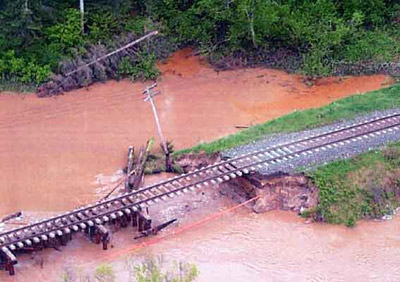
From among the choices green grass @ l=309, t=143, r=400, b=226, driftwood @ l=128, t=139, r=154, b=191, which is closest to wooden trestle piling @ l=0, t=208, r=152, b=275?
driftwood @ l=128, t=139, r=154, b=191

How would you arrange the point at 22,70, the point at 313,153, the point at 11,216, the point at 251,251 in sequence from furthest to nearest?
the point at 22,70, the point at 313,153, the point at 11,216, the point at 251,251

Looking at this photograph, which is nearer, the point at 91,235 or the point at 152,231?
the point at 91,235

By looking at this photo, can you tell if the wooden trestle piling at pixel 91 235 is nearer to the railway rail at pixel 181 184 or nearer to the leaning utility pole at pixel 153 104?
the railway rail at pixel 181 184

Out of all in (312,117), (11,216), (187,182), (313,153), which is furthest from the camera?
(312,117)

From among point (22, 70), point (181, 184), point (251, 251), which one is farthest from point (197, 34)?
point (251, 251)

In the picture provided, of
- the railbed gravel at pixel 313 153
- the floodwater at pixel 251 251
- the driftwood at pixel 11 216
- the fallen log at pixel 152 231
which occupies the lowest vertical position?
the floodwater at pixel 251 251

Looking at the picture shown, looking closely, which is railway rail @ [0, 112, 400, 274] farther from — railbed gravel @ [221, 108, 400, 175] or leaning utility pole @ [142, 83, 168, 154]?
leaning utility pole @ [142, 83, 168, 154]

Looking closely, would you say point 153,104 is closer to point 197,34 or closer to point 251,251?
point 197,34

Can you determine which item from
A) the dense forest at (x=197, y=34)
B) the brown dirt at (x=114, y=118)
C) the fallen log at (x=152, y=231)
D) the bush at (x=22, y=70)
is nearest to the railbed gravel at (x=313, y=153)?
the brown dirt at (x=114, y=118)
